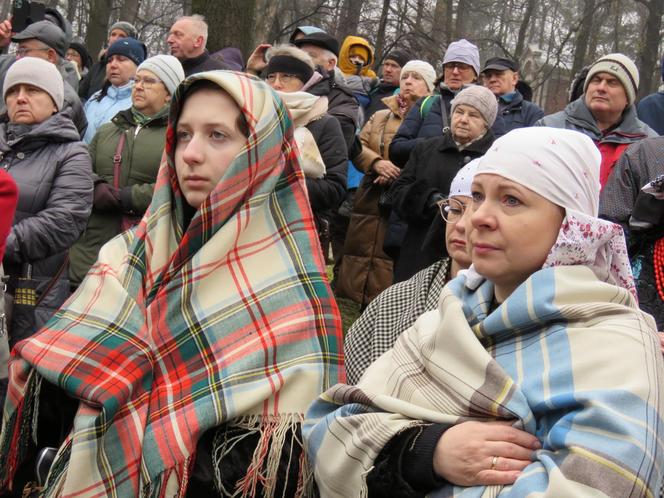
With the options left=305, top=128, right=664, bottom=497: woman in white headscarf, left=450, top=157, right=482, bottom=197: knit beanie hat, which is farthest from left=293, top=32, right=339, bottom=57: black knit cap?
left=305, top=128, right=664, bottom=497: woman in white headscarf

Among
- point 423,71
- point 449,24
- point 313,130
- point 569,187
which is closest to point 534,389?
point 569,187

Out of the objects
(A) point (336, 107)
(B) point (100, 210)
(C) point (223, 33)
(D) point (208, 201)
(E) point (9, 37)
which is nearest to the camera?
(D) point (208, 201)

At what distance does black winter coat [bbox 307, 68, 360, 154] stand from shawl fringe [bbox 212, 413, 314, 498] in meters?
4.13

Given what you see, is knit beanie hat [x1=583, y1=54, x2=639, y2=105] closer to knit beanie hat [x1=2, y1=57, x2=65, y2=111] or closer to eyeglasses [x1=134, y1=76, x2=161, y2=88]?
eyeglasses [x1=134, y1=76, x2=161, y2=88]

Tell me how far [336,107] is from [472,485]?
474cm

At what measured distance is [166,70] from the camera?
5.55m

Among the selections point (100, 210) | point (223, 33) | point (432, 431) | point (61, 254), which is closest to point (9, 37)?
point (223, 33)

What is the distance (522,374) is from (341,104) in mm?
4666

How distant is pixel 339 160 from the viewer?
5660 millimetres

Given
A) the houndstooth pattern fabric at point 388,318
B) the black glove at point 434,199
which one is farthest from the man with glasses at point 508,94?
the houndstooth pattern fabric at point 388,318

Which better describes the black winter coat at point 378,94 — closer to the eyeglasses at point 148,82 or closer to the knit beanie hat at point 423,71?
the knit beanie hat at point 423,71

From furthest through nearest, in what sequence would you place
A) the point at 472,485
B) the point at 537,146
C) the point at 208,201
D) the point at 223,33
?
the point at 223,33 → the point at 208,201 → the point at 537,146 → the point at 472,485

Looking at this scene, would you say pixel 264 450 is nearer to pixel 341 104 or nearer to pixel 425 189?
pixel 425 189

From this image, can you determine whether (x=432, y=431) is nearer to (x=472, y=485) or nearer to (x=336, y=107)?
(x=472, y=485)
